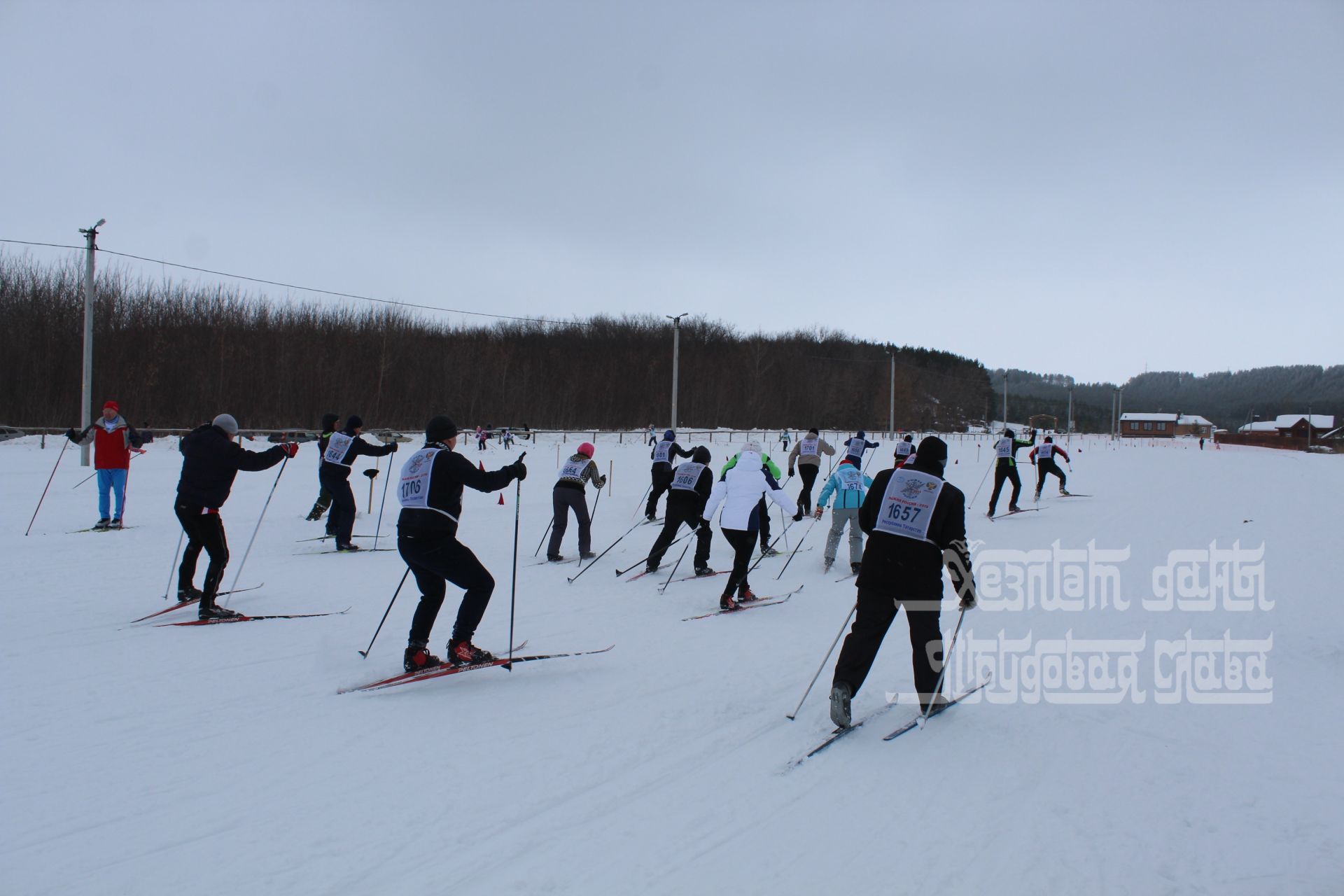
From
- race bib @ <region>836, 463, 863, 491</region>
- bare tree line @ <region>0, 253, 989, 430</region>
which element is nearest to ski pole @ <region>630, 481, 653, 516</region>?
race bib @ <region>836, 463, 863, 491</region>

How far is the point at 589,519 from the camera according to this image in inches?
392

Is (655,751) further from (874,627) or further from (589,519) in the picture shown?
(589,519)

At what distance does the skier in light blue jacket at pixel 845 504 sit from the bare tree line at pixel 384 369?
39.5 meters

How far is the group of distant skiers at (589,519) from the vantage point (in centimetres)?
421

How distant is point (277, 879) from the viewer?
9.19ft

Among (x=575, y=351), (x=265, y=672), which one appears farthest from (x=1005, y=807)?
(x=575, y=351)

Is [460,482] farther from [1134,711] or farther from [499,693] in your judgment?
[1134,711]

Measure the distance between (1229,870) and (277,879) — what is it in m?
3.71

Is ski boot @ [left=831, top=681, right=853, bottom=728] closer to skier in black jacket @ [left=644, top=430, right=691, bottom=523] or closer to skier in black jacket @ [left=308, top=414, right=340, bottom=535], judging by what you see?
skier in black jacket @ [left=644, top=430, right=691, bottom=523]

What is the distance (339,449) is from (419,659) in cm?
564

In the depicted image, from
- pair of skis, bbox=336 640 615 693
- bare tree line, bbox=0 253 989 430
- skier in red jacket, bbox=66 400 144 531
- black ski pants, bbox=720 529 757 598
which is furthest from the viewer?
bare tree line, bbox=0 253 989 430

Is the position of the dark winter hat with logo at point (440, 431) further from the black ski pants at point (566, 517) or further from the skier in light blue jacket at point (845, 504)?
the skier in light blue jacket at point (845, 504)

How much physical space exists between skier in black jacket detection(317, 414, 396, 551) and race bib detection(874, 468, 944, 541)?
7.40 metres

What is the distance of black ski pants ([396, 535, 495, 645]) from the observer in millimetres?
4777
